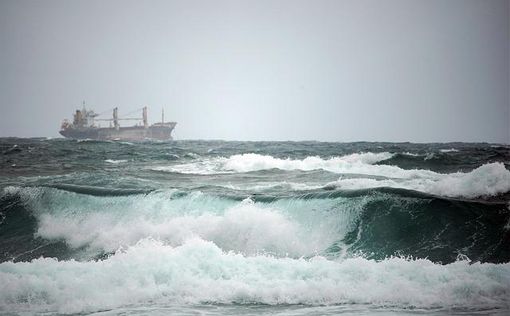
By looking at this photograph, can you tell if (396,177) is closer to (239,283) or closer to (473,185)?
(473,185)

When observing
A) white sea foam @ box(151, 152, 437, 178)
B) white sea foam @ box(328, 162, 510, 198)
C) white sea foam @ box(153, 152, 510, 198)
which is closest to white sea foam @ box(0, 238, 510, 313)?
white sea foam @ box(328, 162, 510, 198)

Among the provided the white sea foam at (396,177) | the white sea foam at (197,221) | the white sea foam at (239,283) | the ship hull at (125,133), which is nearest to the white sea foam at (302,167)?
the white sea foam at (396,177)

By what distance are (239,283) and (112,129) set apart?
104311 mm

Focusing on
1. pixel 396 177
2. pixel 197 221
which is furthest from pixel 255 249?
pixel 396 177

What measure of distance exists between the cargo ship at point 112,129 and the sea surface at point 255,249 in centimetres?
9095

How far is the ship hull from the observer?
10062 cm

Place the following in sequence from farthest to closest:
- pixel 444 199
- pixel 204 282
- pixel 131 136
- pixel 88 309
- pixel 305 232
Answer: pixel 131 136
pixel 444 199
pixel 305 232
pixel 204 282
pixel 88 309

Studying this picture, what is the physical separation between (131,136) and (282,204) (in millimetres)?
101031

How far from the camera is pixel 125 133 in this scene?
106 meters

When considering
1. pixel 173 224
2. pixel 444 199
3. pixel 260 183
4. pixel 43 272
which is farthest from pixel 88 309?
pixel 260 183

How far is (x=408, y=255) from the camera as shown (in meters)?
8.52

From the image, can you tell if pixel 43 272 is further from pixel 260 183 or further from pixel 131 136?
pixel 131 136

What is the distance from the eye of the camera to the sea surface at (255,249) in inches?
243

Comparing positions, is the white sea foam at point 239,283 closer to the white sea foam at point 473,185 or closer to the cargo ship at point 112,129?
the white sea foam at point 473,185
